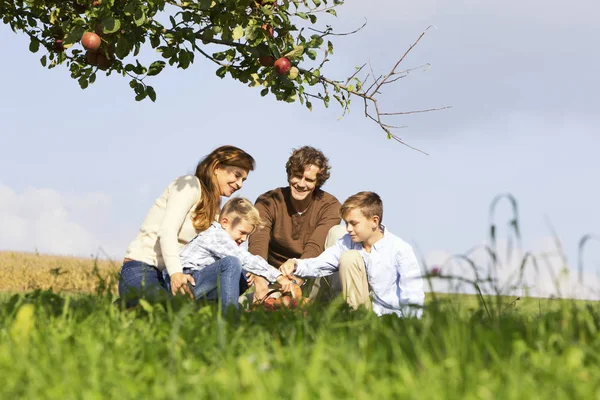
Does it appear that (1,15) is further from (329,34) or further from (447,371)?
(447,371)

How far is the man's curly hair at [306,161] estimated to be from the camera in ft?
24.6

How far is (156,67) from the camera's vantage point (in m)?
7.59

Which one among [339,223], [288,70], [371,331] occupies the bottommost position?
[371,331]

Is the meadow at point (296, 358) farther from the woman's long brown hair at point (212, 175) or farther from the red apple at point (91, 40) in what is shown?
the red apple at point (91, 40)

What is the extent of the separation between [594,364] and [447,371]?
652 millimetres

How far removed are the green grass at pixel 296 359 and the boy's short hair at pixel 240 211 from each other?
7.38ft

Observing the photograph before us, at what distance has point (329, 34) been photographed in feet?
24.9

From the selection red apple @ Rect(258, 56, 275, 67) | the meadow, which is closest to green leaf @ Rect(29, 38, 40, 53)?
red apple @ Rect(258, 56, 275, 67)

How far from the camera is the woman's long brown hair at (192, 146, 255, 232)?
20.9 ft

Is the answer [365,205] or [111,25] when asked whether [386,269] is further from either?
[111,25]

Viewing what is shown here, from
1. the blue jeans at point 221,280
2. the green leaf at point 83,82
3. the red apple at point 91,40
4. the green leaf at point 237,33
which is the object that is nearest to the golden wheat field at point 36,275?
the green leaf at point 83,82

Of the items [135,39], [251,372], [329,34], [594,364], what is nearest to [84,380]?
[251,372]

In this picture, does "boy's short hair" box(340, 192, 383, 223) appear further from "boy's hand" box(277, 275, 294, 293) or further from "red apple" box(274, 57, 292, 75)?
"red apple" box(274, 57, 292, 75)

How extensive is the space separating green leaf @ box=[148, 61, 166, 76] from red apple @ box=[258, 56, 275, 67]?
1.01 meters
